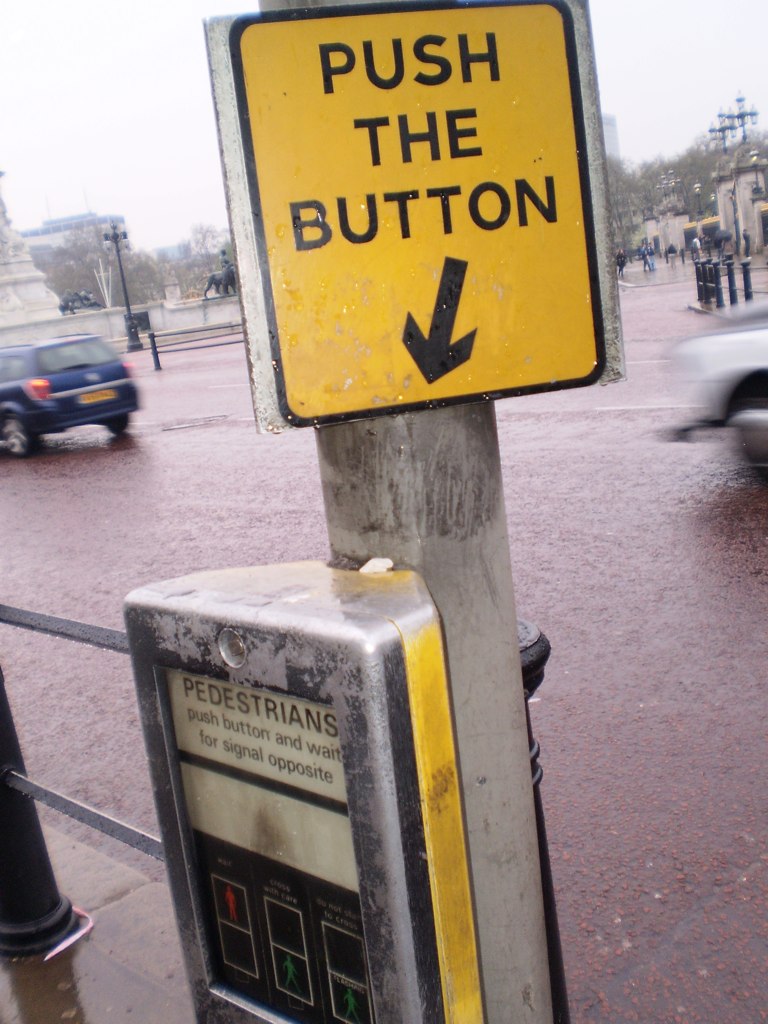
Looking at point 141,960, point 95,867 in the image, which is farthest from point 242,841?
point 95,867

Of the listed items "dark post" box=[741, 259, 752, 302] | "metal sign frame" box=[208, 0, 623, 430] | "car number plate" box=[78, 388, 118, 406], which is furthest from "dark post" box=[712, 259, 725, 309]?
"metal sign frame" box=[208, 0, 623, 430]

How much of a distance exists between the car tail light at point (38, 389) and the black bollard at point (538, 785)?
13.5 meters

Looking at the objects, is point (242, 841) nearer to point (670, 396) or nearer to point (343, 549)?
point (343, 549)

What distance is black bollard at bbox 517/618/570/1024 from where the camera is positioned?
1.70m

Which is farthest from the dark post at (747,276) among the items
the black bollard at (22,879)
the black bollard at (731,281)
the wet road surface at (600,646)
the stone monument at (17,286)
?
the stone monument at (17,286)

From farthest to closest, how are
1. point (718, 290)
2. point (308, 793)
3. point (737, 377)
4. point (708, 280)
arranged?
point (708, 280)
point (718, 290)
point (737, 377)
point (308, 793)

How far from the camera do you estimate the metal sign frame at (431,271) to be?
133cm

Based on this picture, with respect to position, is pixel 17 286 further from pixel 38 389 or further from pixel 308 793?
pixel 308 793

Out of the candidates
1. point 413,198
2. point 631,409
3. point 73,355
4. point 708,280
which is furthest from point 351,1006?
point 708,280

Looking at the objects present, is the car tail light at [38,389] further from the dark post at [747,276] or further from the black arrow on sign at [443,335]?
the black arrow on sign at [443,335]

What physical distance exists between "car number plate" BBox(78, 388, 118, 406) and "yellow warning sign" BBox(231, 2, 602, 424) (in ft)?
45.1

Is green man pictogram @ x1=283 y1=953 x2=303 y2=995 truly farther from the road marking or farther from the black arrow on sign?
the road marking

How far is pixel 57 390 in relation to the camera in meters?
14.5

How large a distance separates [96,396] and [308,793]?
1394cm
